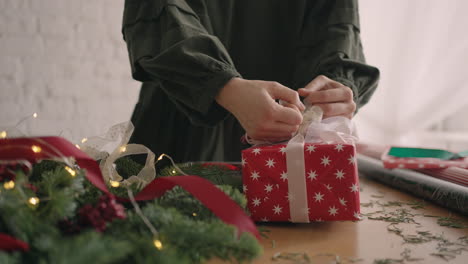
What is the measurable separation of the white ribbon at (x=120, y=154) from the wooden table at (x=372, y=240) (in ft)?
0.53

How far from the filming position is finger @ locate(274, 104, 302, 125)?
51 centimetres

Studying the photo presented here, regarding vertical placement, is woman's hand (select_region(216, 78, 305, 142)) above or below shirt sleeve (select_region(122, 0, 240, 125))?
below

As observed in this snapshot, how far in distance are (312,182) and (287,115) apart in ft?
0.32

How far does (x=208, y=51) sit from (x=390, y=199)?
1.29 feet

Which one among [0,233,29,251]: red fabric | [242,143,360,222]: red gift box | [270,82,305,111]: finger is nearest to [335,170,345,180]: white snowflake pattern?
[242,143,360,222]: red gift box

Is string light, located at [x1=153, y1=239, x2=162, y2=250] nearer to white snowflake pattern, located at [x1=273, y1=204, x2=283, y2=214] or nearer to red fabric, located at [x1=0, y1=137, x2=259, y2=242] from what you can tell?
red fabric, located at [x1=0, y1=137, x2=259, y2=242]

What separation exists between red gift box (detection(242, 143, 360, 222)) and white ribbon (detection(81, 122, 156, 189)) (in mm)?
125

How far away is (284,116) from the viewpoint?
1.68 feet

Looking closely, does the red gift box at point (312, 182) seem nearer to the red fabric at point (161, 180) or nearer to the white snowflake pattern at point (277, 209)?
the white snowflake pattern at point (277, 209)

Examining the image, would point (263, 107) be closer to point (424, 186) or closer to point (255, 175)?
point (255, 175)

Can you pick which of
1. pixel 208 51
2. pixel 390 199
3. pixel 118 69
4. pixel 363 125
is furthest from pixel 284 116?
pixel 363 125

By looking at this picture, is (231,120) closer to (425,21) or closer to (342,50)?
(342,50)

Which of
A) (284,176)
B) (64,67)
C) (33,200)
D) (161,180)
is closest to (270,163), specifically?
(284,176)

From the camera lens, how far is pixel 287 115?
512 millimetres
